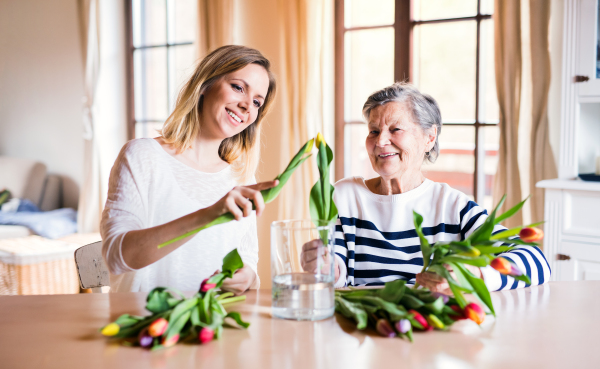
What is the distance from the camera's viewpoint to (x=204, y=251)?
1677 mm

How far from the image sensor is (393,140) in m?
1.75

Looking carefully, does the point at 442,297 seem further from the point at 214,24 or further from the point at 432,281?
the point at 214,24

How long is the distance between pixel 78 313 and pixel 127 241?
265mm

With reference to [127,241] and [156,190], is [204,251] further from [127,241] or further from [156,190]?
[127,241]

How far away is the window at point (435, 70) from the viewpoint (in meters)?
3.07

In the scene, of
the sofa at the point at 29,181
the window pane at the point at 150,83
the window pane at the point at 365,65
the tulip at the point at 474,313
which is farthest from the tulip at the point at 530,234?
the sofa at the point at 29,181

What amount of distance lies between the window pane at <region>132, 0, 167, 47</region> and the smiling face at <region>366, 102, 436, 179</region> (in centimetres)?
331

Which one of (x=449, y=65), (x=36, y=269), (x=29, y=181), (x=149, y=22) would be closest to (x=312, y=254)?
(x=449, y=65)

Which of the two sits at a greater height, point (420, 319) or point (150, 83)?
point (150, 83)

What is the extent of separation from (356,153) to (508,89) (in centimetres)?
113

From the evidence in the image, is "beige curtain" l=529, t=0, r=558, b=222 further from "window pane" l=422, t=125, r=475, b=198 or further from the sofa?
the sofa

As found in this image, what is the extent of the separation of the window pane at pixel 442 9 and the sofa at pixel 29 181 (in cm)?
368

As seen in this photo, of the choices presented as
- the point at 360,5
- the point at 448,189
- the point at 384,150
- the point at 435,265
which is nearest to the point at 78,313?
the point at 435,265

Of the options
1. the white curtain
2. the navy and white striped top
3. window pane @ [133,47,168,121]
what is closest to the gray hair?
the navy and white striped top
